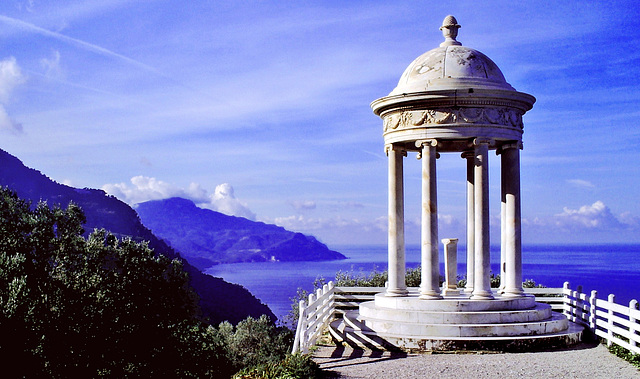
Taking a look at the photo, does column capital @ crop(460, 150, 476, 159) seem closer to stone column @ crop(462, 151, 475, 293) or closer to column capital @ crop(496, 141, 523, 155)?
stone column @ crop(462, 151, 475, 293)

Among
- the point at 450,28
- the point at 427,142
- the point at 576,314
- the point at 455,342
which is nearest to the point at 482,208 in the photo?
the point at 427,142

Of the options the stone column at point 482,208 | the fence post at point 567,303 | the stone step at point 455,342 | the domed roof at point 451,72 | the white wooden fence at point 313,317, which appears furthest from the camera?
the fence post at point 567,303

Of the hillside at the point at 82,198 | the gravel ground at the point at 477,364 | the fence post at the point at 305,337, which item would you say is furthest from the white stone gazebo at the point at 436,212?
the hillside at the point at 82,198

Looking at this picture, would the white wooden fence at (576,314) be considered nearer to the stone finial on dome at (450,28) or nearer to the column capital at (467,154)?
the column capital at (467,154)

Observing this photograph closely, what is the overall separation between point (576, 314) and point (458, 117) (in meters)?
8.33

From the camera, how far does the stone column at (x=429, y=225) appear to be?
72.5ft

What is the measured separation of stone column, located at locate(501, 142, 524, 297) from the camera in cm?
2298

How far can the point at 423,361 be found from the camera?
18.5 meters

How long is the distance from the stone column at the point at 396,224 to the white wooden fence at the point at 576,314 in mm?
2526

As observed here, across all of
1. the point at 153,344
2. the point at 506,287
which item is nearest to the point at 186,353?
the point at 153,344

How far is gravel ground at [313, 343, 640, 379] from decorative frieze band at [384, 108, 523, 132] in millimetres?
7372

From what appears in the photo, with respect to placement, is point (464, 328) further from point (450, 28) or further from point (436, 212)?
point (450, 28)

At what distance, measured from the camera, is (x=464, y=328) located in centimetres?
2003

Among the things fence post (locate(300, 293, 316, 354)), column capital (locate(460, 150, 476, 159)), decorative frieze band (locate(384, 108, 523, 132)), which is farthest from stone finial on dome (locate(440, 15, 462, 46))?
fence post (locate(300, 293, 316, 354))
